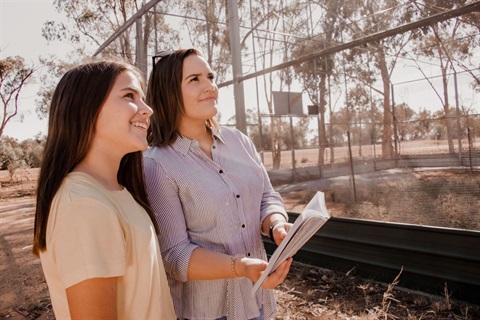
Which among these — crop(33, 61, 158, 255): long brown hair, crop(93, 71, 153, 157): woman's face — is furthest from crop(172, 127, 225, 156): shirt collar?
crop(33, 61, 158, 255): long brown hair

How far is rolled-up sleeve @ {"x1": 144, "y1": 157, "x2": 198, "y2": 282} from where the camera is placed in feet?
3.91

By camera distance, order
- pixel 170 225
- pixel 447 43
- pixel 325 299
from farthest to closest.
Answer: pixel 447 43 < pixel 325 299 < pixel 170 225

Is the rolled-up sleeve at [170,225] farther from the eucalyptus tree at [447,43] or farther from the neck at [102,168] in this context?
the eucalyptus tree at [447,43]

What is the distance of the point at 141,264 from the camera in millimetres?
928

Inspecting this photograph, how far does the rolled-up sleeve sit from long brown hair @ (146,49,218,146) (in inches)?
7.3

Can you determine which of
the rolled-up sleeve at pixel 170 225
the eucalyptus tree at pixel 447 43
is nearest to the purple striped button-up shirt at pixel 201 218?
the rolled-up sleeve at pixel 170 225

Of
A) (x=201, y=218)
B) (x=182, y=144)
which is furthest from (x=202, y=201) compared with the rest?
(x=182, y=144)

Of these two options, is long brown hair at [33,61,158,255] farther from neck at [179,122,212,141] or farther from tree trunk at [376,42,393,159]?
tree trunk at [376,42,393,159]

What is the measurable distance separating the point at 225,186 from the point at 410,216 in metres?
3.97

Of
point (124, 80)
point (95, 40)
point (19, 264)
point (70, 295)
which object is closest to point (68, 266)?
point (70, 295)

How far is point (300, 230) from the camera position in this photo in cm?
93

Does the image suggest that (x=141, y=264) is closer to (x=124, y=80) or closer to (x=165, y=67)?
(x=124, y=80)

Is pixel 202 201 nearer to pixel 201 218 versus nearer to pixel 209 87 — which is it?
pixel 201 218

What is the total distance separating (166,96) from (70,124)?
48 centimetres
